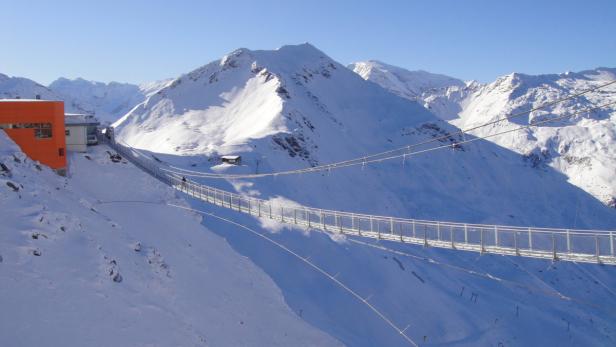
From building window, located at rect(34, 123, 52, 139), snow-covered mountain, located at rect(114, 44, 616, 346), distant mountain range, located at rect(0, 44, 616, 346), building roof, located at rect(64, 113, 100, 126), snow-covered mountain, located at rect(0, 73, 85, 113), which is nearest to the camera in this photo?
building window, located at rect(34, 123, 52, 139)

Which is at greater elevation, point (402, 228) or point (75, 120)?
point (75, 120)

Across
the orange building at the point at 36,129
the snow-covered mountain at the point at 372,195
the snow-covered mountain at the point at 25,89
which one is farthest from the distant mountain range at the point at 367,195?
the snow-covered mountain at the point at 25,89

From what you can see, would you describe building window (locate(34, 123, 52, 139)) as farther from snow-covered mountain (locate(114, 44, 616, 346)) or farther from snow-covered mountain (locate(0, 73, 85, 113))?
snow-covered mountain (locate(0, 73, 85, 113))

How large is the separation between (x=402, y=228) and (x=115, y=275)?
18.2m

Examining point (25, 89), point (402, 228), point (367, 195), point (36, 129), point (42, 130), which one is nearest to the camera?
point (36, 129)

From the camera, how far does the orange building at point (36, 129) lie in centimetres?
2822

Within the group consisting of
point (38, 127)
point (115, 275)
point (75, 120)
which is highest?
point (75, 120)

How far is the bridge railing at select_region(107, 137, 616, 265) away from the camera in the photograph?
19.2m

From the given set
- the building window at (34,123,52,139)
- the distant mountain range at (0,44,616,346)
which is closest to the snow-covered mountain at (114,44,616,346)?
the distant mountain range at (0,44,616,346)

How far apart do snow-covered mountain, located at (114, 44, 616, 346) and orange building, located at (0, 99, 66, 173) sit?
14226 mm

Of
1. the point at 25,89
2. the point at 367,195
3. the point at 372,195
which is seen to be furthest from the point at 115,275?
the point at 25,89

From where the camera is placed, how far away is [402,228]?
30.7 metres

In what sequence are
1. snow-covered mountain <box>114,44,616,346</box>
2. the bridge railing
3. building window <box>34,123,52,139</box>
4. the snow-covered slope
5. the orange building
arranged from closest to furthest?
the snow-covered slope → the bridge railing → the orange building → building window <box>34,123,52,139</box> → snow-covered mountain <box>114,44,616,346</box>

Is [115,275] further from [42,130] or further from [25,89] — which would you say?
[25,89]
